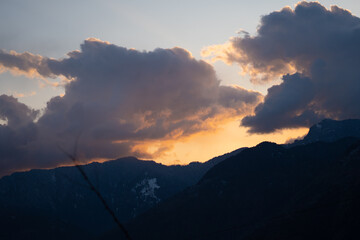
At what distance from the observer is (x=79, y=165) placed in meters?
14.3
